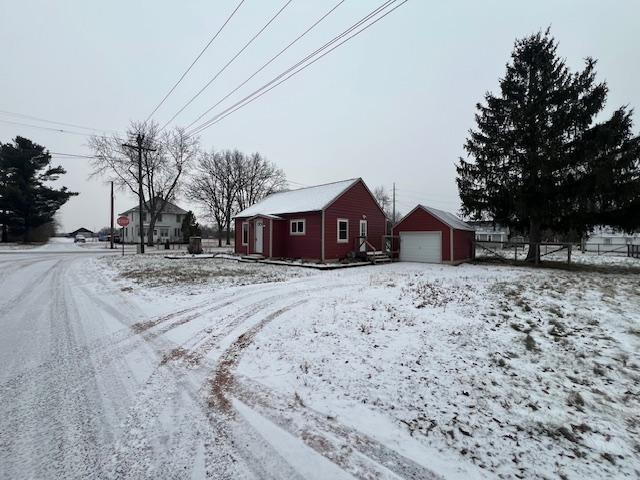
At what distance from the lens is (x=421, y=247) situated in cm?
1983

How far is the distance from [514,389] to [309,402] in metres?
2.35

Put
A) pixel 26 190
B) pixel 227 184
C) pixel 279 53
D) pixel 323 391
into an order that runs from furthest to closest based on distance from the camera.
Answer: pixel 227 184, pixel 26 190, pixel 279 53, pixel 323 391

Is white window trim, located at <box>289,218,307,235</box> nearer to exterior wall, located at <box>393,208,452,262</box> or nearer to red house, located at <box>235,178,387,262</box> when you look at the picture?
red house, located at <box>235,178,387,262</box>

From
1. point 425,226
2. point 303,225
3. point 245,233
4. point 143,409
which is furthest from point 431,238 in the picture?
point 143,409

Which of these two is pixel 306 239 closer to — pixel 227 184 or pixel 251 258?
pixel 251 258

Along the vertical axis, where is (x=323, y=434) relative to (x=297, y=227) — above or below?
below

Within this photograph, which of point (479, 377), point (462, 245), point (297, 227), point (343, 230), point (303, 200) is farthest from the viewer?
point (303, 200)

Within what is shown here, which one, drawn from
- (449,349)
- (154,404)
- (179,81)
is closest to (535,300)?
(449,349)

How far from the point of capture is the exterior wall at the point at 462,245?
1894 centimetres

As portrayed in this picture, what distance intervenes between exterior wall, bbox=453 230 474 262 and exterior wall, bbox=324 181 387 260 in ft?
15.5

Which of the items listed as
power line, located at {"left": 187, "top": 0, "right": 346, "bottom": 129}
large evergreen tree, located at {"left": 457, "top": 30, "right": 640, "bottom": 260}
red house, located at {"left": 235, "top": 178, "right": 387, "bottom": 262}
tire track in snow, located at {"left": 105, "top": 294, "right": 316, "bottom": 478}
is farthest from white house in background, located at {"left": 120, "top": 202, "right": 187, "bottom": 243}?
tire track in snow, located at {"left": 105, "top": 294, "right": 316, "bottom": 478}

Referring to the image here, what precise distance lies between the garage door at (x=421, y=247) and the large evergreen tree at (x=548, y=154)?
2955 millimetres

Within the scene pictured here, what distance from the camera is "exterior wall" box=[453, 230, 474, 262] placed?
62.1ft

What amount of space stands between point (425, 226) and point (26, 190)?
4129 cm
